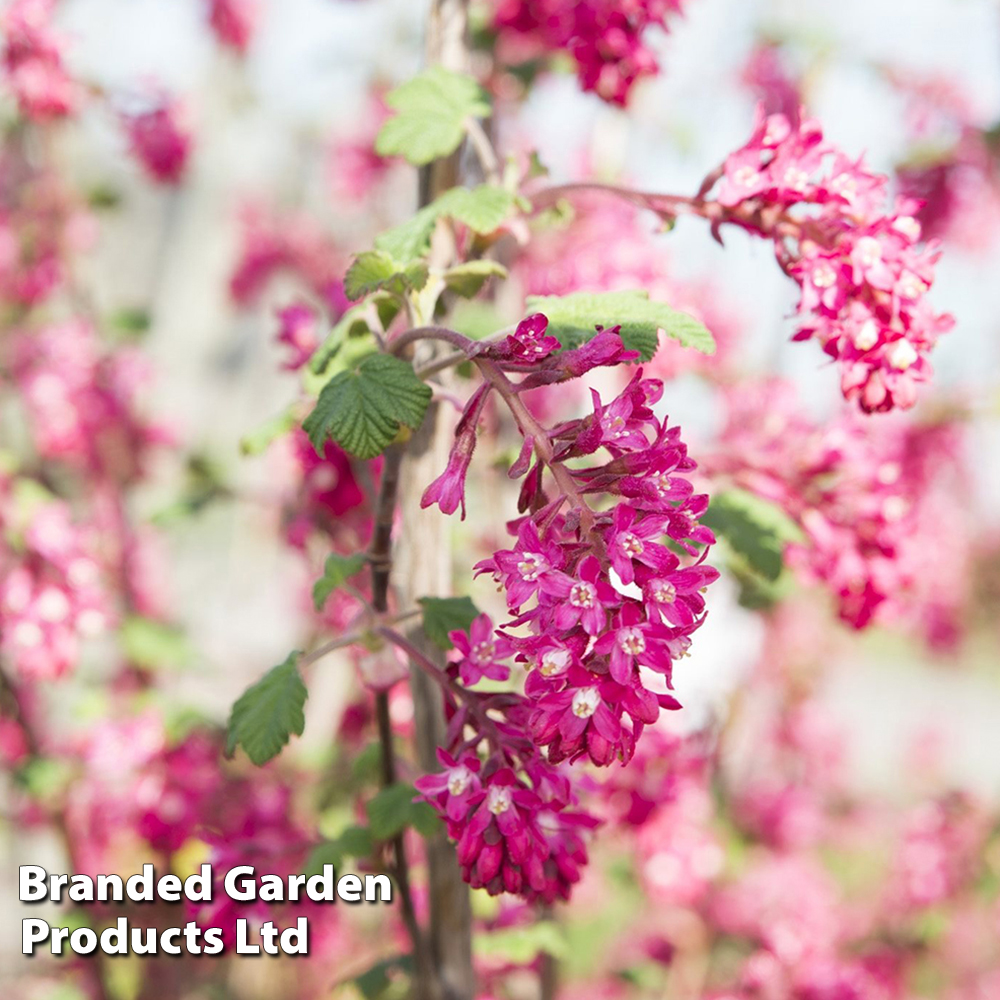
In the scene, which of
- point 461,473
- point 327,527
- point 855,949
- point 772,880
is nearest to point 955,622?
point 855,949

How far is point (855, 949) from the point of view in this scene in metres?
3.41

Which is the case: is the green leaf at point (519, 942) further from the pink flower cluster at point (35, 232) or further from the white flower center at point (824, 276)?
the pink flower cluster at point (35, 232)

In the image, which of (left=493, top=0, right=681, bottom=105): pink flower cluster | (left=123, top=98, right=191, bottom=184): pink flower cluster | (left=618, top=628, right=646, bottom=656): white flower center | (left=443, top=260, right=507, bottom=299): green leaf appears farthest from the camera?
(left=123, top=98, right=191, bottom=184): pink flower cluster

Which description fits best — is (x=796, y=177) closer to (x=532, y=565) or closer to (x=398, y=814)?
(x=532, y=565)

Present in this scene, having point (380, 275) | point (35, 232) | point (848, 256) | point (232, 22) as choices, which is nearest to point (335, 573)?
point (380, 275)

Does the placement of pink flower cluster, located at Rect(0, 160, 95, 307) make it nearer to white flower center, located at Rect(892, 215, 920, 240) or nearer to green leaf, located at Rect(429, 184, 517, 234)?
green leaf, located at Rect(429, 184, 517, 234)

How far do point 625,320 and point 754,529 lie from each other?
615 millimetres

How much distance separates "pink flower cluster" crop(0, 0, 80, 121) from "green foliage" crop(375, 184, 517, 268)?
1.90m

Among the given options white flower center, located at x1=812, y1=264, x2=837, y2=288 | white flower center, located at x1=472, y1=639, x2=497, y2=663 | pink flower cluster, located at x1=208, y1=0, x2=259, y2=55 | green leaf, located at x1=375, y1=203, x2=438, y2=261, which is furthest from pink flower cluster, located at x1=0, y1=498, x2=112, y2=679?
pink flower cluster, located at x1=208, y1=0, x2=259, y2=55

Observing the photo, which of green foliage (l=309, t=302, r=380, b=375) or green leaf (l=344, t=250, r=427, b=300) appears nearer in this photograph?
green leaf (l=344, t=250, r=427, b=300)

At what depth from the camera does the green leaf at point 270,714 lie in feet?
3.77

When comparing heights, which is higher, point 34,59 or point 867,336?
point 34,59

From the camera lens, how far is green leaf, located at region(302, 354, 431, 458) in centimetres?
101

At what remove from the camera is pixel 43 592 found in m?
2.33
